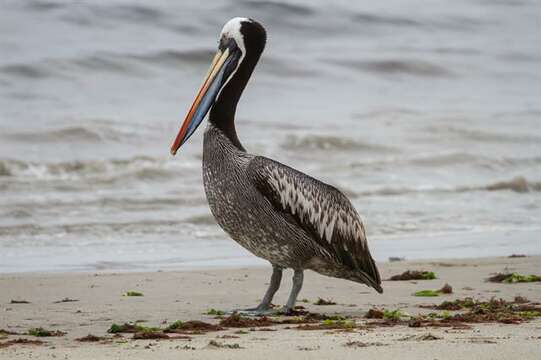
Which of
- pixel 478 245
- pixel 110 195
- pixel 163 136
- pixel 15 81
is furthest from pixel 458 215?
pixel 15 81

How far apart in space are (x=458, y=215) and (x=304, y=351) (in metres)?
7.66

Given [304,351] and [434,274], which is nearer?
[304,351]

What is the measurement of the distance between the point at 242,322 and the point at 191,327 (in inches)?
14.5

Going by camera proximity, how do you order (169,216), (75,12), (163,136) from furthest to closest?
1. (75,12)
2. (163,136)
3. (169,216)

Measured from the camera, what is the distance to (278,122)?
774 inches

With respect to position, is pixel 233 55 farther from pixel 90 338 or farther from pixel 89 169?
pixel 89 169

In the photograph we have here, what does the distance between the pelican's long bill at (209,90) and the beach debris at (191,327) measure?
4.32 ft

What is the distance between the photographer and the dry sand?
4820 millimetres

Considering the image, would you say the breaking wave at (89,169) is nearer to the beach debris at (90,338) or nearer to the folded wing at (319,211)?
the folded wing at (319,211)

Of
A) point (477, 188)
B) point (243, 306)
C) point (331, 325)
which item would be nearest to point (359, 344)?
point (331, 325)

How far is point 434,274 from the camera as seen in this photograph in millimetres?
8203

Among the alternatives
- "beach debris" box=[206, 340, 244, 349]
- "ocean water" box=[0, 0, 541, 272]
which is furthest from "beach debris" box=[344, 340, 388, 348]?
"ocean water" box=[0, 0, 541, 272]

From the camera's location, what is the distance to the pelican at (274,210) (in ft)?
21.2

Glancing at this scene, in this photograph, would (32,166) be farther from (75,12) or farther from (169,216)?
(75,12)
